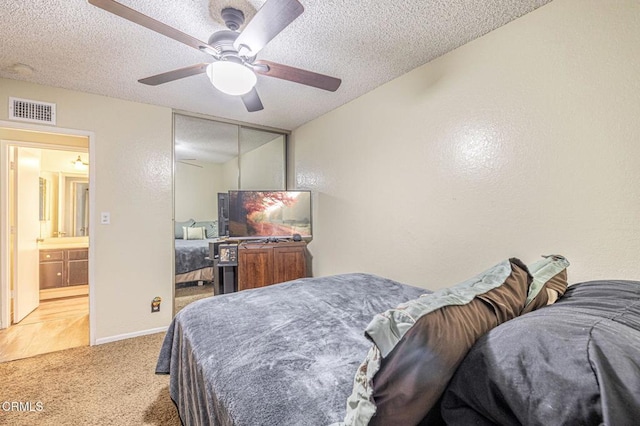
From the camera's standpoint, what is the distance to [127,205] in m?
2.96

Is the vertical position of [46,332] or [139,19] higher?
[139,19]

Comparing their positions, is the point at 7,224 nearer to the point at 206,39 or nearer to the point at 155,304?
the point at 155,304

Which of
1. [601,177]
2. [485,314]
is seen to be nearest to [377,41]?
[601,177]

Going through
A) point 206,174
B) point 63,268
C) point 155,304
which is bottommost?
point 155,304

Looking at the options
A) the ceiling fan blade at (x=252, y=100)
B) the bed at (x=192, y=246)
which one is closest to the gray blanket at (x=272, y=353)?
the ceiling fan blade at (x=252, y=100)

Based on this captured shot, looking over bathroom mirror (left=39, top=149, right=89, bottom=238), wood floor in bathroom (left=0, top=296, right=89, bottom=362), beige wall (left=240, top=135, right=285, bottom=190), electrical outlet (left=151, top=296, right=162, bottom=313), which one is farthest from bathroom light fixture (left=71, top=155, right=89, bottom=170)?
electrical outlet (left=151, top=296, right=162, bottom=313)

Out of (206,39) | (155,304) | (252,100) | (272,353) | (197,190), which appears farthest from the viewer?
(197,190)

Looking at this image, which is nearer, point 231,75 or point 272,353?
point 272,353

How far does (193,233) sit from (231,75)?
8.58 ft

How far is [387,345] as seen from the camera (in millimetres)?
617

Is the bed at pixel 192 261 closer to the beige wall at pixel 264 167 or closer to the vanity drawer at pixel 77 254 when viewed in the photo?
the beige wall at pixel 264 167

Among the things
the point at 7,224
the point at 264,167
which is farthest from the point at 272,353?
the point at 7,224

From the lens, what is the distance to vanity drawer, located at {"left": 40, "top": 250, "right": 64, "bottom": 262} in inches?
178

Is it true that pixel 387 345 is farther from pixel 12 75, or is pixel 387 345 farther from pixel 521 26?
pixel 12 75
